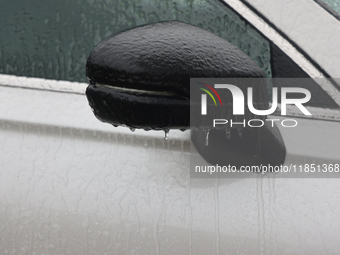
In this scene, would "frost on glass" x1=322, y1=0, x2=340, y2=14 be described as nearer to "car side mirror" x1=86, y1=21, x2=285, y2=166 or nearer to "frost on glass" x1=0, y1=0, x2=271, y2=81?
"frost on glass" x1=0, y1=0, x2=271, y2=81

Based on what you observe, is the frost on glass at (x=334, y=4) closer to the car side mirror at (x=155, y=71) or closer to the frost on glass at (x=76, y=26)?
the frost on glass at (x=76, y=26)

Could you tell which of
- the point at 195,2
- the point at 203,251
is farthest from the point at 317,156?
the point at 195,2

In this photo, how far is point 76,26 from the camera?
108cm

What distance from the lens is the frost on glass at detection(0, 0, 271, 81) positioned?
1006 millimetres

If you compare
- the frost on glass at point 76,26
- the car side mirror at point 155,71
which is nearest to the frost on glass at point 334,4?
the frost on glass at point 76,26

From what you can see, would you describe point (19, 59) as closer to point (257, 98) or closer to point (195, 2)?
point (195, 2)

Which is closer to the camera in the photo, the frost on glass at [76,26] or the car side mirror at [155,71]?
the car side mirror at [155,71]

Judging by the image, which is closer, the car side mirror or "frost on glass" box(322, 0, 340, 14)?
the car side mirror

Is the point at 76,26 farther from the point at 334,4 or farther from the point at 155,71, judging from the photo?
the point at 334,4

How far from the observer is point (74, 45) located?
1.08 m

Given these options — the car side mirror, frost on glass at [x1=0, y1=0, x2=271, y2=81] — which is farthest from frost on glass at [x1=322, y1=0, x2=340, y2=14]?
the car side mirror

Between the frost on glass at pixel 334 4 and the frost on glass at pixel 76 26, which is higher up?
the frost on glass at pixel 334 4

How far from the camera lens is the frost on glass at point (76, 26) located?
1006 mm

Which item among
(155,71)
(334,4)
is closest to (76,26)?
(155,71)
